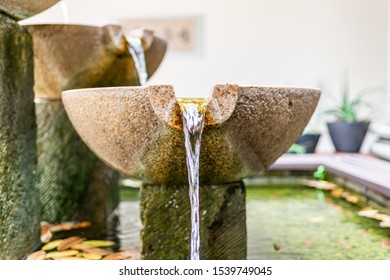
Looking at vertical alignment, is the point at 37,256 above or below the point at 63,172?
below

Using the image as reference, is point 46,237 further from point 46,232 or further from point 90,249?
point 90,249

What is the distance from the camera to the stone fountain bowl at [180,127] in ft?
3.86

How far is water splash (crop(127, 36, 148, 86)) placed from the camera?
1.90m

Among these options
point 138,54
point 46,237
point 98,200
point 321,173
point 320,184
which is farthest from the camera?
point 321,173

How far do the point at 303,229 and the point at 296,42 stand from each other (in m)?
3.65

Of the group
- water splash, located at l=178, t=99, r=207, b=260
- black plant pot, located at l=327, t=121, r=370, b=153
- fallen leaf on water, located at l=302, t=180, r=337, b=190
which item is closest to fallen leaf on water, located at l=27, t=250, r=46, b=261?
water splash, located at l=178, t=99, r=207, b=260

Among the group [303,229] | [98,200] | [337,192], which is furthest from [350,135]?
[98,200]

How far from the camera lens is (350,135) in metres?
3.90

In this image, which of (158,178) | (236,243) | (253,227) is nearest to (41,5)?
(158,178)

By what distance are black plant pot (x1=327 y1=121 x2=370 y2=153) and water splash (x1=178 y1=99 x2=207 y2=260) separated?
2.82 meters

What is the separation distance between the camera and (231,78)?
5305 mm

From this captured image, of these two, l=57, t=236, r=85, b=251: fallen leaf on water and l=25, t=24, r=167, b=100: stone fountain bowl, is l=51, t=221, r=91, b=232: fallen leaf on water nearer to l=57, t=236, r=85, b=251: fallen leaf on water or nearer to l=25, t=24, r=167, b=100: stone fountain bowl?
l=57, t=236, r=85, b=251: fallen leaf on water

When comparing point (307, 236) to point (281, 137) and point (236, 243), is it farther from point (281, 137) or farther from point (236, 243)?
point (281, 137)

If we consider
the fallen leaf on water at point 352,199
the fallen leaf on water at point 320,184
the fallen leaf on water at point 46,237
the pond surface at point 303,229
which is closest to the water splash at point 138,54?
the pond surface at point 303,229
